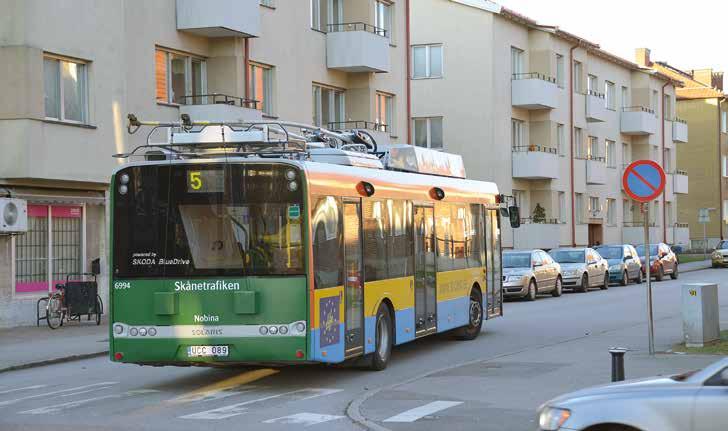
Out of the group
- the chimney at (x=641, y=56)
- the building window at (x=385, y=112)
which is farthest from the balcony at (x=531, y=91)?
the chimney at (x=641, y=56)

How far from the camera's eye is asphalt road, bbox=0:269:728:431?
11.6 m

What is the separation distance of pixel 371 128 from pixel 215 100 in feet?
27.8

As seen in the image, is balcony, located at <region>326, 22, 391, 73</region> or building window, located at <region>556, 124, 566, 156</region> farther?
building window, located at <region>556, 124, 566, 156</region>

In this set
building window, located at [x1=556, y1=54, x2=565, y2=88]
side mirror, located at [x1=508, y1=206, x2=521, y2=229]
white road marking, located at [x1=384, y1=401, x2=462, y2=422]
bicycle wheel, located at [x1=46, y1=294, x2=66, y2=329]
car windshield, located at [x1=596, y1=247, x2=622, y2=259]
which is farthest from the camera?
building window, located at [x1=556, y1=54, x2=565, y2=88]

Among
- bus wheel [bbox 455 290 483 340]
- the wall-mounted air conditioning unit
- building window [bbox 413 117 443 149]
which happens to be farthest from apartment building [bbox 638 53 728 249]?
the wall-mounted air conditioning unit

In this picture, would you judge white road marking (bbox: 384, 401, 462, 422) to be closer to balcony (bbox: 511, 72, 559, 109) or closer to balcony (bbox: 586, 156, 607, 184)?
balcony (bbox: 511, 72, 559, 109)

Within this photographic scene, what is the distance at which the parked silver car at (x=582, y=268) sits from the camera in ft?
126

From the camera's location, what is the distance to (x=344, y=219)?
576 inches

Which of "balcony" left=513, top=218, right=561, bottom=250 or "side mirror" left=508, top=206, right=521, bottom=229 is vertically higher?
"side mirror" left=508, top=206, right=521, bottom=229

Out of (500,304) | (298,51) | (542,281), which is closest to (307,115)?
(298,51)

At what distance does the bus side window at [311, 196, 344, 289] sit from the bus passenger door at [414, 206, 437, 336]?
314 centimetres

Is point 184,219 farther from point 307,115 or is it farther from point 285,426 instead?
point 307,115

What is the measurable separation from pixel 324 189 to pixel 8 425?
15.4 ft

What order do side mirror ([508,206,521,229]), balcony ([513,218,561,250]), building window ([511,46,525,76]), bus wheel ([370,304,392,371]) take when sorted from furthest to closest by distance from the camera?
building window ([511,46,525,76]) < balcony ([513,218,561,250]) < side mirror ([508,206,521,229]) < bus wheel ([370,304,392,371])
